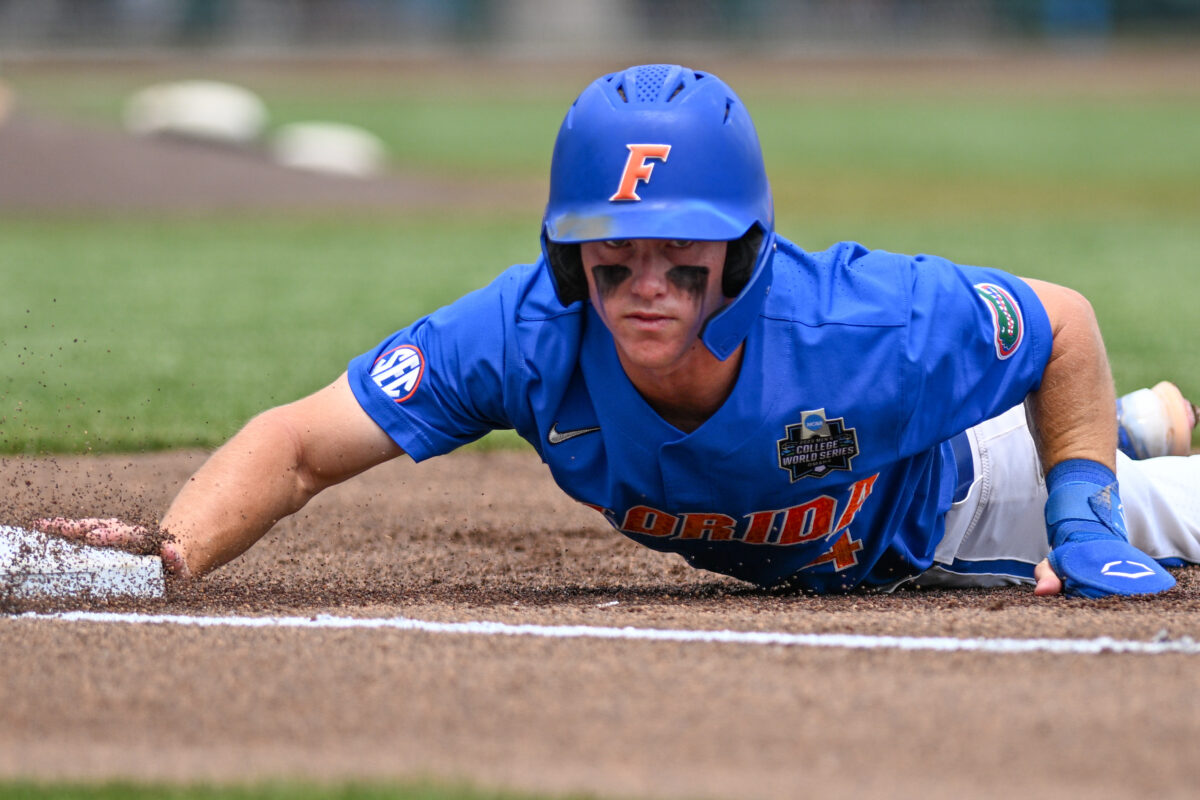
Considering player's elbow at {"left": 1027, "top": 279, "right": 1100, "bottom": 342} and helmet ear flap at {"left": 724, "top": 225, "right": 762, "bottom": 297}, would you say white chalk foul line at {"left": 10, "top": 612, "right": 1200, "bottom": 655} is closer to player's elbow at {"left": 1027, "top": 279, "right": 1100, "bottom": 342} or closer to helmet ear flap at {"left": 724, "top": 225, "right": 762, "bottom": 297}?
helmet ear flap at {"left": 724, "top": 225, "right": 762, "bottom": 297}

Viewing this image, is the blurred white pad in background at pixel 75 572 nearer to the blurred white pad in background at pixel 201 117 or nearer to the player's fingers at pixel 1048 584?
the player's fingers at pixel 1048 584

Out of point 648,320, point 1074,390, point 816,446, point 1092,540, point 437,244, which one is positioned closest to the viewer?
point 648,320

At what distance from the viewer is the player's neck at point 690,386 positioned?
3.57m

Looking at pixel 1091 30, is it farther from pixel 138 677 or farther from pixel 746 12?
pixel 138 677

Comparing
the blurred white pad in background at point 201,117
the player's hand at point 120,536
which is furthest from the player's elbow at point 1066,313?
the blurred white pad in background at point 201,117

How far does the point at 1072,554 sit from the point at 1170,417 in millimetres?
1343

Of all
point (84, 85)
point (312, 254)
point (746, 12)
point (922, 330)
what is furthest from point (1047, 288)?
point (746, 12)

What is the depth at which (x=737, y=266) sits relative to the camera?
3484mm

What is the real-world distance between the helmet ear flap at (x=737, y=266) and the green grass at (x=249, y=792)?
1293 mm

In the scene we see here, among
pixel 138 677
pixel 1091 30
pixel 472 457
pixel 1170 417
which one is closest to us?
pixel 138 677

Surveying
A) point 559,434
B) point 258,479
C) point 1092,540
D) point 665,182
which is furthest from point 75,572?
point 1092,540

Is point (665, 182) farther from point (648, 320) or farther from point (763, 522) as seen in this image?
point (763, 522)

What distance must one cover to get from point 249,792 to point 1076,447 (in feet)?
7.77

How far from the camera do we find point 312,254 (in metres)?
13.9
